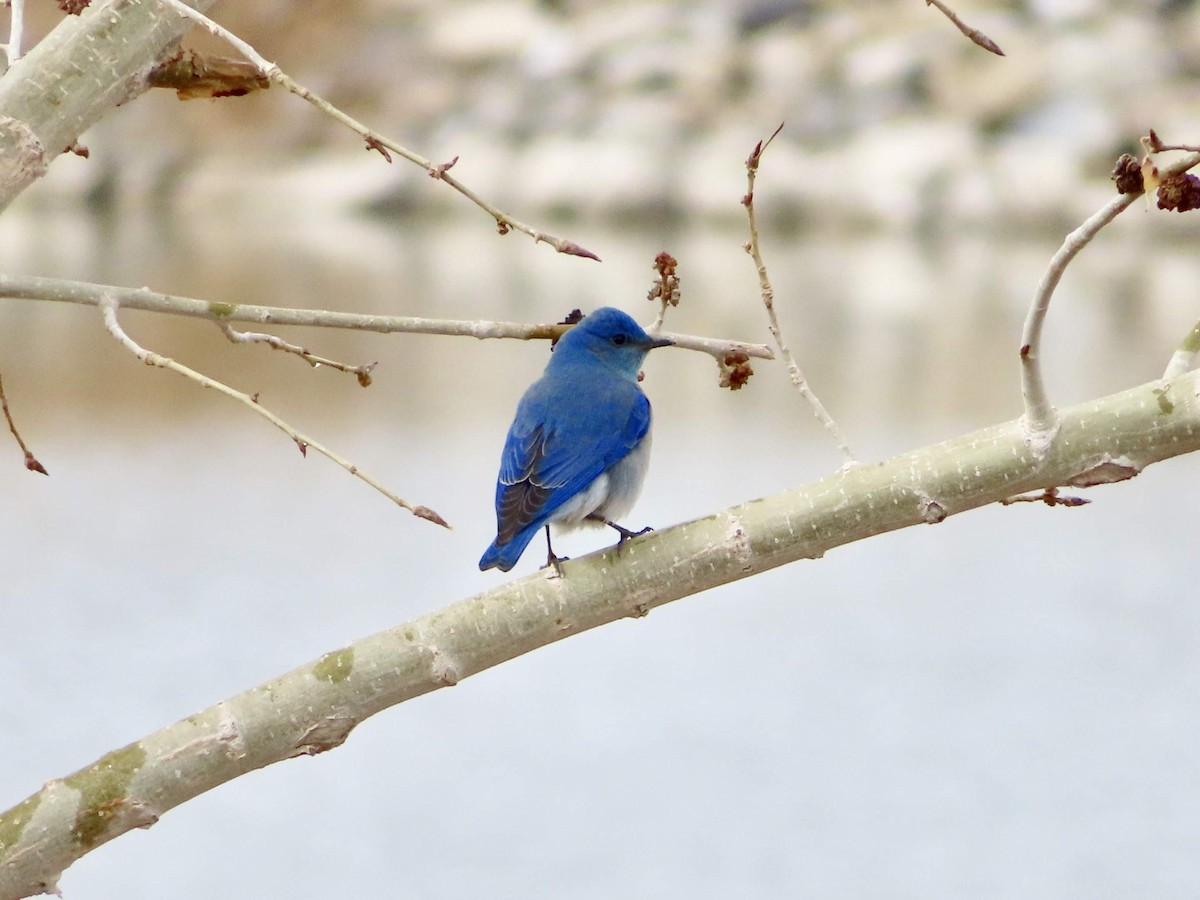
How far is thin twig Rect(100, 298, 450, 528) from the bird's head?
0.93 m

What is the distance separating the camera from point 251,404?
1.37 meters

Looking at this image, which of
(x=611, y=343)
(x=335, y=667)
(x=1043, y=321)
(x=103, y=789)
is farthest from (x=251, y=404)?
(x=611, y=343)

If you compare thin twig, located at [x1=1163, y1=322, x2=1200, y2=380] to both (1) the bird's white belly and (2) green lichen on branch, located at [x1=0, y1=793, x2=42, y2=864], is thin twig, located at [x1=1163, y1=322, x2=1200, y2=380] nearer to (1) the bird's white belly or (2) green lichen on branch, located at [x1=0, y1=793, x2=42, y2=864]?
(1) the bird's white belly

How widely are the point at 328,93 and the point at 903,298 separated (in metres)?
8.81

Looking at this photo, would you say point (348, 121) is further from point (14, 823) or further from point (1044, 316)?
point (14, 823)

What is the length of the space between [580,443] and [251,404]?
893 millimetres

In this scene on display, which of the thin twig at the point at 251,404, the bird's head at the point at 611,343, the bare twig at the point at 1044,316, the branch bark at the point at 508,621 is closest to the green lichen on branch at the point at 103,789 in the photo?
the branch bark at the point at 508,621

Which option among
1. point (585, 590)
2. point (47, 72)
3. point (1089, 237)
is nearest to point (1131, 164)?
point (1089, 237)

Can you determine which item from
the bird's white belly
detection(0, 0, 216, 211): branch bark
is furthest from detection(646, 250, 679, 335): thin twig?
detection(0, 0, 216, 211): branch bark

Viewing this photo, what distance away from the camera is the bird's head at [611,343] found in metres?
2.35

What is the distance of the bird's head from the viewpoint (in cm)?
235

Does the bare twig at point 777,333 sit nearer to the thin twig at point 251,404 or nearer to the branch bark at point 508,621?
the branch bark at point 508,621

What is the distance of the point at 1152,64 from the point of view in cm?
1473

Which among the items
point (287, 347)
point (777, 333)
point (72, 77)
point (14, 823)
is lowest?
point (14, 823)
